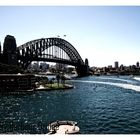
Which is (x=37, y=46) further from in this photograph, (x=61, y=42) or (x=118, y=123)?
(x=118, y=123)

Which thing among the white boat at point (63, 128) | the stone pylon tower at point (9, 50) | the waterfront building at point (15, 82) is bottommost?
the white boat at point (63, 128)

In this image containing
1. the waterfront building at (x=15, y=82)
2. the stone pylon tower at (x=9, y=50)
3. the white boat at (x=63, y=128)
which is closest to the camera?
the white boat at (x=63, y=128)

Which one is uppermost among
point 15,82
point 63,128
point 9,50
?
point 9,50

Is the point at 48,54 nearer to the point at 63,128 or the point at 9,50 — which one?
the point at 9,50

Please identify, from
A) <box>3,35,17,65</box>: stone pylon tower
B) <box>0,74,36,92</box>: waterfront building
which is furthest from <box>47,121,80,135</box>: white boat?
<box>3,35,17,65</box>: stone pylon tower

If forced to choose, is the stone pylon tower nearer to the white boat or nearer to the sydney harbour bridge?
the sydney harbour bridge

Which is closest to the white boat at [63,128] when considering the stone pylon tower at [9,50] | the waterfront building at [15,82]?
the waterfront building at [15,82]

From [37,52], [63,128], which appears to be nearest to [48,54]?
[37,52]

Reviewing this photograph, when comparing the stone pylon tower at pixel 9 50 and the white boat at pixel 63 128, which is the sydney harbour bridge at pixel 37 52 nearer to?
the stone pylon tower at pixel 9 50

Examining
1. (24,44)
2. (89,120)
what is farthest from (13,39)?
(89,120)
